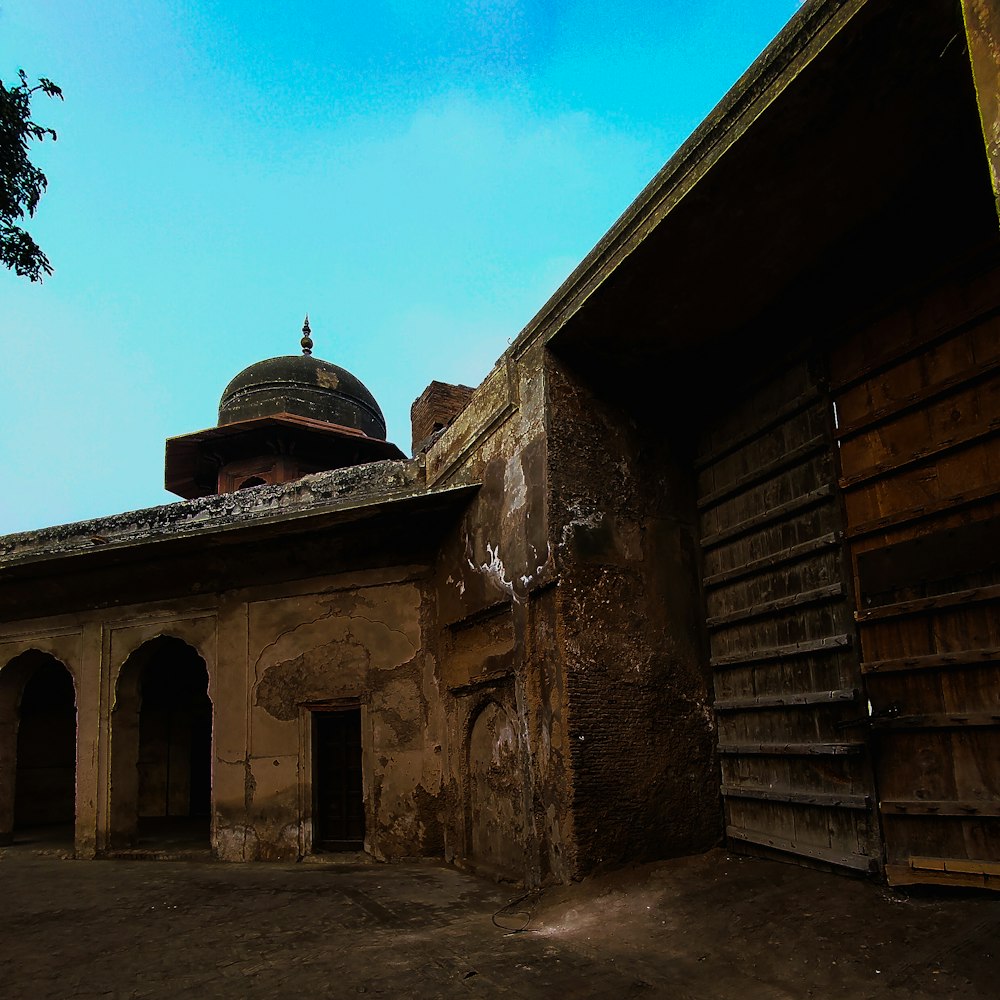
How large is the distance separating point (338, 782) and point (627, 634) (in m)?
4.25

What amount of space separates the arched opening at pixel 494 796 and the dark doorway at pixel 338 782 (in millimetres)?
1758

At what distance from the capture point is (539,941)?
188 inches

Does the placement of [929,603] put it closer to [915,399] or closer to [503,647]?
[915,399]

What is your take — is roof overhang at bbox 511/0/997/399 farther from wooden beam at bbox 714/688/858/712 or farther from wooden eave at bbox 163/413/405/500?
wooden eave at bbox 163/413/405/500

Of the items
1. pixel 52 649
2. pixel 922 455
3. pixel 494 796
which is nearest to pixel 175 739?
pixel 52 649

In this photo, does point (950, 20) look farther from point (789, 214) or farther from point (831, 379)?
point (831, 379)

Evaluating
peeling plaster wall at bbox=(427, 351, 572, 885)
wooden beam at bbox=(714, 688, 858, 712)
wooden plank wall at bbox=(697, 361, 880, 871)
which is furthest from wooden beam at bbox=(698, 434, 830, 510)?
wooden beam at bbox=(714, 688, 858, 712)

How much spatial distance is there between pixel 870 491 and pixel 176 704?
39.5ft

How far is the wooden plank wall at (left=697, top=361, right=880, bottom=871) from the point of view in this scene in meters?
5.02

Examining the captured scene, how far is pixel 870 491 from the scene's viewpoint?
16.2ft

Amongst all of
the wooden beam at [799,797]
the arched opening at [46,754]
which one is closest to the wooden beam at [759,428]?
the wooden beam at [799,797]

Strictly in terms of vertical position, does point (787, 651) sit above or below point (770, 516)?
below

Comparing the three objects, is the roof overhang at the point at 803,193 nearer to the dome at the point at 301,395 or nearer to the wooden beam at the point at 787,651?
the wooden beam at the point at 787,651

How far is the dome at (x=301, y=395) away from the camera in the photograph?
56.4 feet
